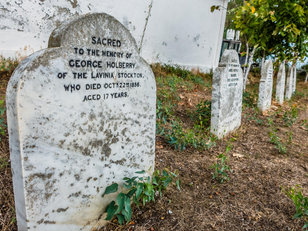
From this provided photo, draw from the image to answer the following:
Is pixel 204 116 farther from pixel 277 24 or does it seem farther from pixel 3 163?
pixel 277 24

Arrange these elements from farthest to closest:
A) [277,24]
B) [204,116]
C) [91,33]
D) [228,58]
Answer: [277,24] < [204,116] < [228,58] < [91,33]

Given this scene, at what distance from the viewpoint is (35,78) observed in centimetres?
120

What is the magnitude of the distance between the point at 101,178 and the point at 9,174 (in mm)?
923

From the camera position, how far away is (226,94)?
11.6 ft

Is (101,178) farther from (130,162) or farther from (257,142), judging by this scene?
(257,142)

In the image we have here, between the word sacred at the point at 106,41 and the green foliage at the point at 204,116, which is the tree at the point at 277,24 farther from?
the word sacred at the point at 106,41

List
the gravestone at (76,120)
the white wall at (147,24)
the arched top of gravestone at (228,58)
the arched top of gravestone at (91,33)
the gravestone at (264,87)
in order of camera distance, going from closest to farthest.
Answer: the gravestone at (76,120) → the arched top of gravestone at (91,33) → the arched top of gravestone at (228,58) → the white wall at (147,24) → the gravestone at (264,87)

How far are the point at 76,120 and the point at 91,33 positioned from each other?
0.54m

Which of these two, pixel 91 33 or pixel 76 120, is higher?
pixel 91 33

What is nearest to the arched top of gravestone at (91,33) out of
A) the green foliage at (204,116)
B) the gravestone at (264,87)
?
the green foliage at (204,116)

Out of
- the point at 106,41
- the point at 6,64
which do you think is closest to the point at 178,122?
the point at 106,41

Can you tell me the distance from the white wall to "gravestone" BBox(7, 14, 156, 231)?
3263mm

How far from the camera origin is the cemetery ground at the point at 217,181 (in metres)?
1.82

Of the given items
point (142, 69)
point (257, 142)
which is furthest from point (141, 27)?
point (142, 69)
